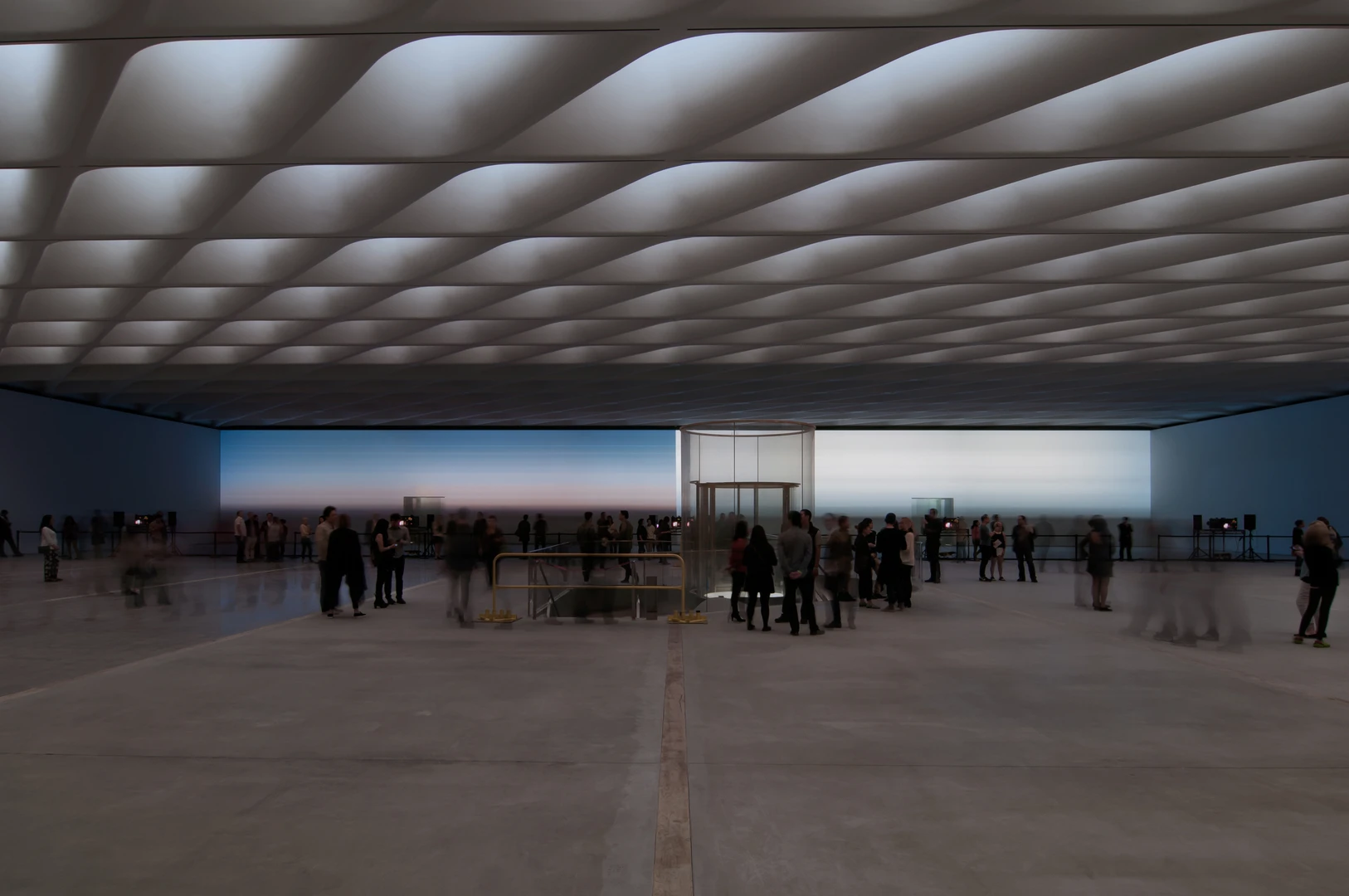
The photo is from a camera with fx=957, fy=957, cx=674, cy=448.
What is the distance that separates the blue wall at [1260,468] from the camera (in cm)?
3103

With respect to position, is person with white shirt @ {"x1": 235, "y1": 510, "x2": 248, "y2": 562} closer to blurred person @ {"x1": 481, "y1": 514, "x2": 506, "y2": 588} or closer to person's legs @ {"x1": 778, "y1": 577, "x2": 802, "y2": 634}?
blurred person @ {"x1": 481, "y1": 514, "x2": 506, "y2": 588}

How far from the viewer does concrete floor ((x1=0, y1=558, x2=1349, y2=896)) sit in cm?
448

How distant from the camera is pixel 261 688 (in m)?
8.86

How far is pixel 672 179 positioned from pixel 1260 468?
30792mm

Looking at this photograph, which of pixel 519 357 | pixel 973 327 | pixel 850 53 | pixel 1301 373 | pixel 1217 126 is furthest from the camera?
pixel 1301 373

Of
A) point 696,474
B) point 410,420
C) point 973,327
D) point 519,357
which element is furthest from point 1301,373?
point 410,420

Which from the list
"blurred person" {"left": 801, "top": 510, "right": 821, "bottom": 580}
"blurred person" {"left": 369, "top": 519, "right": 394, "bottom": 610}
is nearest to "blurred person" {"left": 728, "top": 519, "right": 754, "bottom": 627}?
"blurred person" {"left": 801, "top": 510, "right": 821, "bottom": 580}

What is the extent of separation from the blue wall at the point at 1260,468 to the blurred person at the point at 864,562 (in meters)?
21.4

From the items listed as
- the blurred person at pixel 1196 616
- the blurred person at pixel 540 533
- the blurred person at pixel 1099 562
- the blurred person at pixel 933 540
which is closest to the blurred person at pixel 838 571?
the blurred person at pixel 1196 616

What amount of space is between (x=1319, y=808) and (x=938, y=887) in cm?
270

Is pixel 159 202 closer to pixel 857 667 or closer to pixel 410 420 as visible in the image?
pixel 857 667

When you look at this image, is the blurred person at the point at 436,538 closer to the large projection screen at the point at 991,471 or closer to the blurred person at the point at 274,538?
the blurred person at the point at 274,538

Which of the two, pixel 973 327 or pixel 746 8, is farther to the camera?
pixel 973 327

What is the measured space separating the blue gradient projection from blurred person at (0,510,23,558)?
40.7 ft
